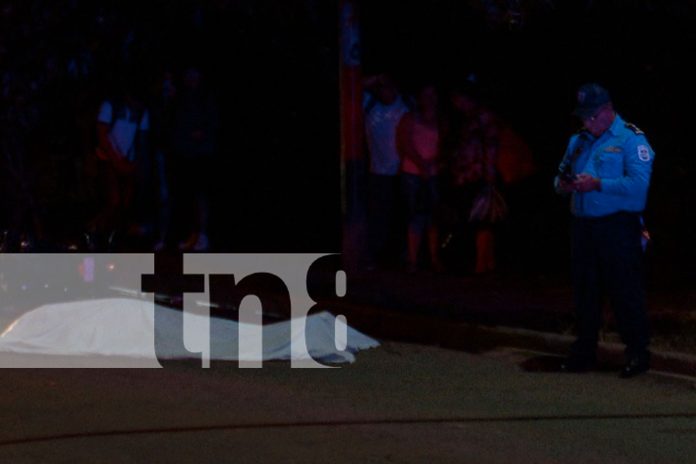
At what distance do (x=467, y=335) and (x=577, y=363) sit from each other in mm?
1612

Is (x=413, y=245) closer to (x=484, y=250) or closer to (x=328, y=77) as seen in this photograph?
(x=484, y=250)

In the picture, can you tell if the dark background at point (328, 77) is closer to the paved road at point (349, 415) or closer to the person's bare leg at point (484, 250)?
the person's bare leg at point (484, 250)

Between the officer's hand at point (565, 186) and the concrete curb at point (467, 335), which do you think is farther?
the concrete curb at point (467, 335)

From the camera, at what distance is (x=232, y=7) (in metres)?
15.0

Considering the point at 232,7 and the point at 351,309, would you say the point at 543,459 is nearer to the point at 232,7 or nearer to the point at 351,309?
the point at 351,309

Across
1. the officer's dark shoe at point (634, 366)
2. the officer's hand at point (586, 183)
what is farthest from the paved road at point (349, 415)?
the officer's hand at point (586, 183)

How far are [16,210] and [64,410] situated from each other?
8.45 m

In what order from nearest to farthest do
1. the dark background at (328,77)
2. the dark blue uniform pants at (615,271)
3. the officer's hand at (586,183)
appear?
the officer's hand at (586,183)
the dark blue uniform pants at (615,271)
the dark background at (328,77)

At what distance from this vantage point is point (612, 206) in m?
9.89

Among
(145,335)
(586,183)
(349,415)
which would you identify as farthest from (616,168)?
(145,335)

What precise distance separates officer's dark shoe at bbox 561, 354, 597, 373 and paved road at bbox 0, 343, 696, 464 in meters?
0.09

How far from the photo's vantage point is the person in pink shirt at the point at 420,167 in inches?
590

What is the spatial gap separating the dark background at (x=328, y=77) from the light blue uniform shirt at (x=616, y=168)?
2990 mm

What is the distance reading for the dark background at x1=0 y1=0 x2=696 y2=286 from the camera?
14.1 meters
